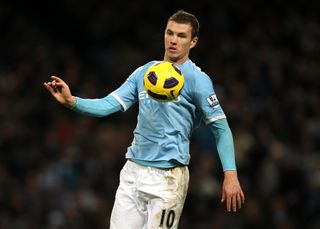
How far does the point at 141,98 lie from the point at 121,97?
0.52ft

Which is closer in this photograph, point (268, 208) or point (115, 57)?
point (268, 208)

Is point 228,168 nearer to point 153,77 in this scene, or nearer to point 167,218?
point 167,218

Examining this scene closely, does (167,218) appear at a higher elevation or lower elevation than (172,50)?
lower

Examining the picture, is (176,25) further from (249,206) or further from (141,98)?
(249,206)

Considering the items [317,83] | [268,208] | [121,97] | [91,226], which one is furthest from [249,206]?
[121,97]

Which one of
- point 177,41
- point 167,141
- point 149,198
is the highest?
point 177,41

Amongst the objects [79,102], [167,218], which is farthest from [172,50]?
[167,218]

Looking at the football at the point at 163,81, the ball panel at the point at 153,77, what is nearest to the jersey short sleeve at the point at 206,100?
the football at the point at 163,81

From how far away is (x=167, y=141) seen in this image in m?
5.79

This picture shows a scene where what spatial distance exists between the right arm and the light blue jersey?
22cm

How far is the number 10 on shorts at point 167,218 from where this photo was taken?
5.77 metres

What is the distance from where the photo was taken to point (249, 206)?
1080 cm

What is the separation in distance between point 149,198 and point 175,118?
568 millimetres

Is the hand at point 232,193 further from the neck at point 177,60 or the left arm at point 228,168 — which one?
the neck at point 177,60
